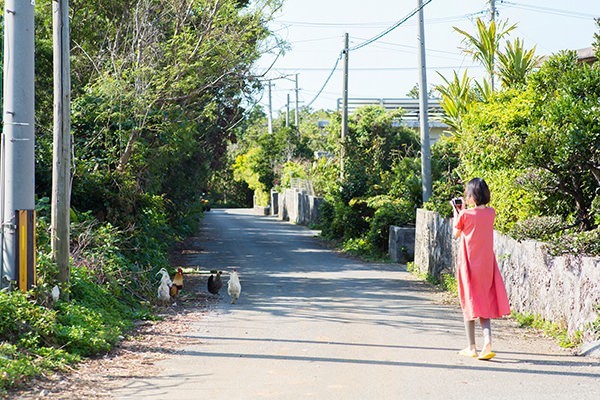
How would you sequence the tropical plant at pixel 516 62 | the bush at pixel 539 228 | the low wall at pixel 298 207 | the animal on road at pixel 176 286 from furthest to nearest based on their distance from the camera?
the low wall at pixel 298 207 < the tropical plant at pixel 516 62 < the animal on road at pixel 176 286 < the bush at pixel 539 228

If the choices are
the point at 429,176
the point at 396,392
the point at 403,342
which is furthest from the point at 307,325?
the point at 429,176

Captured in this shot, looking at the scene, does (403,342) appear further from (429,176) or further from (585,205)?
(429,176)

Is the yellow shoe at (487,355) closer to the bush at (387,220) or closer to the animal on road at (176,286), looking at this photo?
the animal on road at (176,286)

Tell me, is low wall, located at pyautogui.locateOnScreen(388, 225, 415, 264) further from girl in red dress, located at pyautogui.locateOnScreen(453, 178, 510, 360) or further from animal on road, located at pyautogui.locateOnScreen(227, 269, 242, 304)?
girl in red dress, located at pyautogui.locateOnScreen(453, 178, 510, 360)

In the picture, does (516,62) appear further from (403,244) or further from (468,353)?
(468,353)

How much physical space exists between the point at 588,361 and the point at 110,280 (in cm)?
690

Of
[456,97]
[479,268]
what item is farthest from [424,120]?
[479,268]

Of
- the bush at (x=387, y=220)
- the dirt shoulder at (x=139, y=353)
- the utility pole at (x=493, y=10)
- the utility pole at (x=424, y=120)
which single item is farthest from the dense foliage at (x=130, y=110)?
the utility pole at (x=493, y=10)

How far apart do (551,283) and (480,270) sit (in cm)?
252

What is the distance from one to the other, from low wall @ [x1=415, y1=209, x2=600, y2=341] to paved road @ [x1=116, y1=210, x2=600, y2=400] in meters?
0.48

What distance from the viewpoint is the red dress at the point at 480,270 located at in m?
8.52

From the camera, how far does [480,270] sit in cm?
853

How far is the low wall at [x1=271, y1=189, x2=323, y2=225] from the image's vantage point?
130 ft

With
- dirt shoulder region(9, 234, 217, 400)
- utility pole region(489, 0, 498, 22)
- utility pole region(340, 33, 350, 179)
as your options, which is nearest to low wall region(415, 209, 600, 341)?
dirt shoulder region(9, 234, 217, 400)
